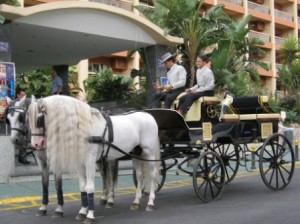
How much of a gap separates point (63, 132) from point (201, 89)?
11.0 ft

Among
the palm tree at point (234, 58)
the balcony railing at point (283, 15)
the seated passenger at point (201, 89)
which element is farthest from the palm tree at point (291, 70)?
the seated passenger at point (201, 89)

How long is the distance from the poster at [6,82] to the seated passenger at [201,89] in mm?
4651

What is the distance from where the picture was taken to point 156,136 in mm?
8258

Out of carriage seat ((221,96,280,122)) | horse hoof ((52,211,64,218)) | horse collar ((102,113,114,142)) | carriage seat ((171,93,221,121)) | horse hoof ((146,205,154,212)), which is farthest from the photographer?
carriage seat ((221,96,280,122))

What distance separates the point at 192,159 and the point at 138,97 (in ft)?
31.8

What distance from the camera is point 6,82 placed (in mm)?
11508

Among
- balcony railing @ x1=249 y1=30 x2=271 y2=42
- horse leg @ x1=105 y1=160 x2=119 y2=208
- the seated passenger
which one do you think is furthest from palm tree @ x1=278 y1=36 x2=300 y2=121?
horse leg @ x1=105 y1=160 x2=119 y2=208

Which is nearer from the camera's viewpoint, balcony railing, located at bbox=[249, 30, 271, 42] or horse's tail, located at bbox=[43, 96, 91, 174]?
horse's tail, located at bbox=[43, 96, 91, 174]

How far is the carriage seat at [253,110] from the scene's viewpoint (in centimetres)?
1001

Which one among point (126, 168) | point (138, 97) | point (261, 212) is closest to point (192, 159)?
point (261, 212)

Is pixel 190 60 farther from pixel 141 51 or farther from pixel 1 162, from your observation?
pixel 1 162

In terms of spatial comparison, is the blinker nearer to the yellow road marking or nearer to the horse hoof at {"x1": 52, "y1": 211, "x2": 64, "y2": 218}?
the horse hoof at {"x1": 52, "y1": 211, "x2": 64, "y2": 218}

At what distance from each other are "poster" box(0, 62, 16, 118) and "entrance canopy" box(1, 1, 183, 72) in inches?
47.1

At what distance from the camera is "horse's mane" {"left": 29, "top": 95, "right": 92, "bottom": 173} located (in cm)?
671
